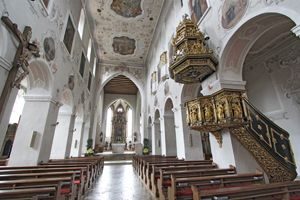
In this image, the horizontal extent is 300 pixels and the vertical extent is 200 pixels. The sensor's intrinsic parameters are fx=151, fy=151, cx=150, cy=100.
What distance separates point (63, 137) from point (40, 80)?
Answer: 318cm

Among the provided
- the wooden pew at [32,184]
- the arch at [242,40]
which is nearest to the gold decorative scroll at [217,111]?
the arch at [242,40]

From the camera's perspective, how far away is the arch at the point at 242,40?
3.29 m

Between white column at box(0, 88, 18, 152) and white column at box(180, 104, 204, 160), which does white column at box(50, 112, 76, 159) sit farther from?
white column at box(180, 104, 204, 160)

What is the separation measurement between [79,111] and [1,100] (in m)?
6.86

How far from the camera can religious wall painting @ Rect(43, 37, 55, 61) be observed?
4.95 meters

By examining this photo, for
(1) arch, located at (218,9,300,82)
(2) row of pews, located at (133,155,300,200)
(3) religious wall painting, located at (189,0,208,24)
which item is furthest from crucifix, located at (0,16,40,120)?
(3) religious wall painting, located at (189,0,208,24)

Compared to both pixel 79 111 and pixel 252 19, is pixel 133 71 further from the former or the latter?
pixel 252 19

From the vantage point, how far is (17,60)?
10.8 feet

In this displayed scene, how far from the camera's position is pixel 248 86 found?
7020mm

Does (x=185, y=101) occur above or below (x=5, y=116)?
above

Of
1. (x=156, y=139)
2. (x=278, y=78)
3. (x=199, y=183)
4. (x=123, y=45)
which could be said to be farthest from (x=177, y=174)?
(x=123, y=45)

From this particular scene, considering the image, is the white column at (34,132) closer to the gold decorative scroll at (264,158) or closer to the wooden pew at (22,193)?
the wooden pew at (22,193)

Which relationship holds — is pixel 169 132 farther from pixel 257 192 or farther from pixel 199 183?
pixel 257 192

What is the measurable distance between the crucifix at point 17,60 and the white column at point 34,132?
199 cm
